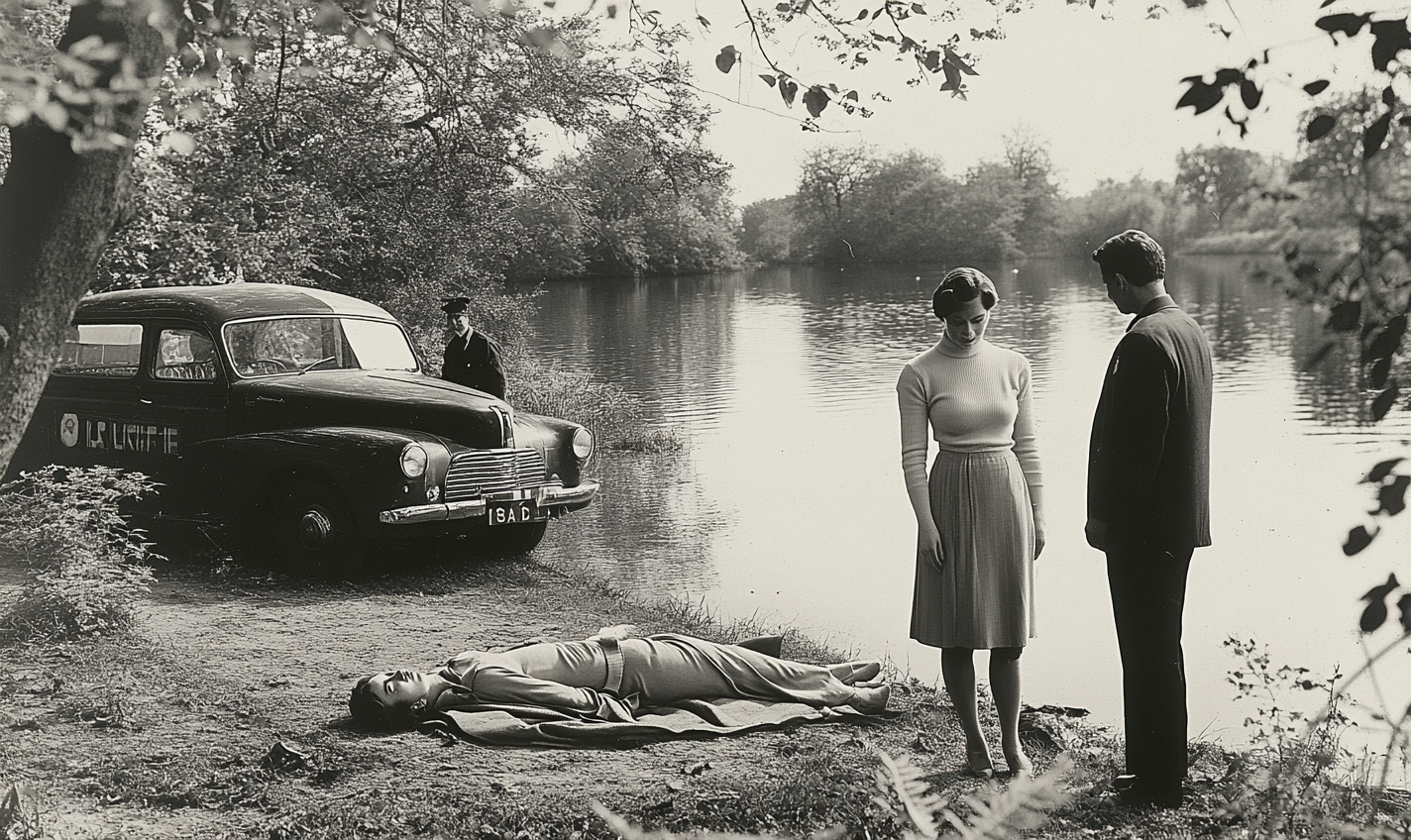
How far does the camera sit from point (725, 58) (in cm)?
497

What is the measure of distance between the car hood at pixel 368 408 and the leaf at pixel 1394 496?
7.44m

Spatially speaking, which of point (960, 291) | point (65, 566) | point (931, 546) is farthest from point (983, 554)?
point (65, 566)

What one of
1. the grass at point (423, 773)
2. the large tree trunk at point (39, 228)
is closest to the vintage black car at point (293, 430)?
the grass at point (423, 773)

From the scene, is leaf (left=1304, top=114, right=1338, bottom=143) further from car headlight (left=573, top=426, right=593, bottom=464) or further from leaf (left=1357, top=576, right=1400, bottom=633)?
car headlight (left=573, top=426, right=593, bottom=464)

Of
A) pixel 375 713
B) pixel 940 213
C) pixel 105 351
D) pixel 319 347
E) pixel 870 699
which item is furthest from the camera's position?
pixel 940 213

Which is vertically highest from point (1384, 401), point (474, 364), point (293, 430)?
point (1384, 401)

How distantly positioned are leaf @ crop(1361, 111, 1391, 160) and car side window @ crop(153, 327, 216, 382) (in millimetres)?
8646

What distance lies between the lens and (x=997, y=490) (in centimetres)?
485

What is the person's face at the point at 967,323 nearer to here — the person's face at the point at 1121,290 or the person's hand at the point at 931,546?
the person's face at the point at 1121,290

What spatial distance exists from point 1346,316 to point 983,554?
8.76 ft

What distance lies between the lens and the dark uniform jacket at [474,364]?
11.4 metres

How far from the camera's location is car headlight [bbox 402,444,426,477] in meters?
8.69

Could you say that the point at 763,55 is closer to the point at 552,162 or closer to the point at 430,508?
the point at 430,508

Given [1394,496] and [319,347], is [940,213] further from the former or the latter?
[1394,496]
